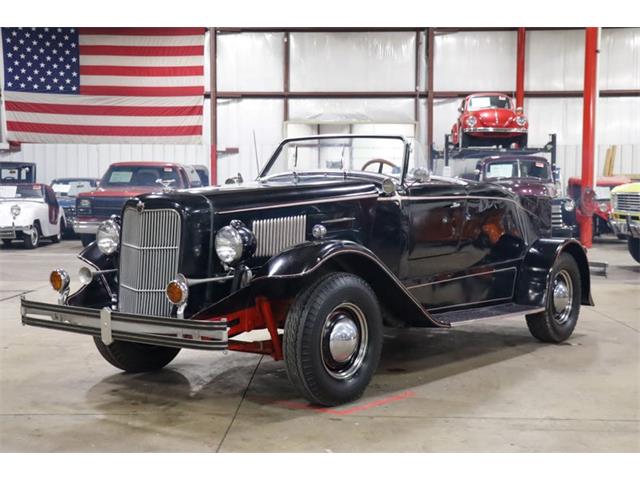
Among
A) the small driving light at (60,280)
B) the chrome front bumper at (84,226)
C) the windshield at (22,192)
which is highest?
the windshield at (22,192)

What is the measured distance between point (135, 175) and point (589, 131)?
8.60 meters

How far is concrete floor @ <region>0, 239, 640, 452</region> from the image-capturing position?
3518 mm

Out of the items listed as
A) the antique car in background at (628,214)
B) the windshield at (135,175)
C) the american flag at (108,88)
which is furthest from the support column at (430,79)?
the antique car in background at (628,214)

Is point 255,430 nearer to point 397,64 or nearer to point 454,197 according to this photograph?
point 454,197

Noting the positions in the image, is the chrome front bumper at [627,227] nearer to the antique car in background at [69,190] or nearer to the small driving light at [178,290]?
the small driving light at [178,290]

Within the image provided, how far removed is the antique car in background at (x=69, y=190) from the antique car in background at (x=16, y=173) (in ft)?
2.59

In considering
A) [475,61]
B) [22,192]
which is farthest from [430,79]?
[22,192]

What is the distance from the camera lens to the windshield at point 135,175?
45.5 feet

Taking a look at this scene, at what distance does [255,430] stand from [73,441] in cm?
87

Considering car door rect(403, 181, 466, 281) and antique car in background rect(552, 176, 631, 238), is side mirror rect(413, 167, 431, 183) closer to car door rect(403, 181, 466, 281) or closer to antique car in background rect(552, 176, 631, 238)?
car door rect(403, 181, 466, 281)

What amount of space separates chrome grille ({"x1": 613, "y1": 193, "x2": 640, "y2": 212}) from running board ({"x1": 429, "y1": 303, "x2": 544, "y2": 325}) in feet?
19.1

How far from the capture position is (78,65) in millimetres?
16250

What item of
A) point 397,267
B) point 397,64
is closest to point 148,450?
point 397,267

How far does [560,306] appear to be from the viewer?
5891 mm
